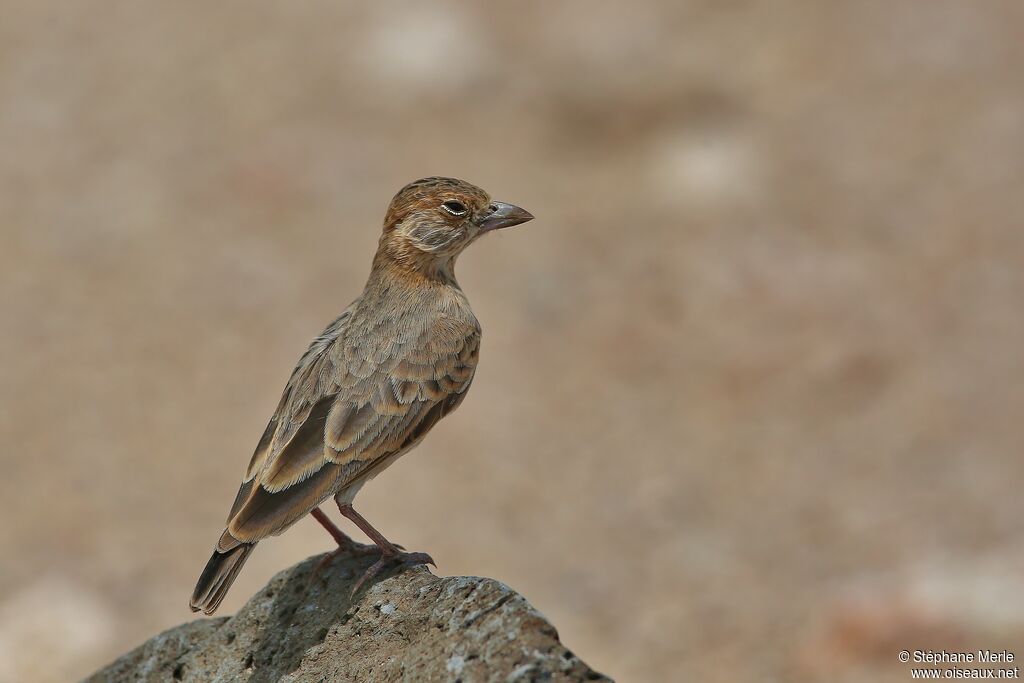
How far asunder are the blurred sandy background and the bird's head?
5755mm

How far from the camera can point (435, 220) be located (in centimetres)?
811

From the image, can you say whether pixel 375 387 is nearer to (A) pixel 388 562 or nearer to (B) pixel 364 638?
(A) pixel 388 562

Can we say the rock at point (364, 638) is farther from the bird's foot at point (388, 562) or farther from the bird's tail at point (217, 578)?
the bird's tail at point (217, 578)

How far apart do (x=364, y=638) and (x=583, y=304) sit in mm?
11173

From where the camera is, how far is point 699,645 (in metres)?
12.8

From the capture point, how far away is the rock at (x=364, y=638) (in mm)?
5574

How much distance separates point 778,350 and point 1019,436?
10.0 feet

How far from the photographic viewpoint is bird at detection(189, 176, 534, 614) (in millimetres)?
6734

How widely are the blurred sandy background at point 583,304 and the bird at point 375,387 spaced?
5713 mm

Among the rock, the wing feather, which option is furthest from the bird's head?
the rock

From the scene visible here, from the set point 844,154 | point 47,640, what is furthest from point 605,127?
point 47,640

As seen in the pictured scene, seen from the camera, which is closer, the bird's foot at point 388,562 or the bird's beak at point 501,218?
the bird's foot at point 388,562

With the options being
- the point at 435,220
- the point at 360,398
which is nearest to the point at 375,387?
the point at 360,398

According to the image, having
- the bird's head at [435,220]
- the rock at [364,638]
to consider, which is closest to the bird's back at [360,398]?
the bird's head at [435,220]
